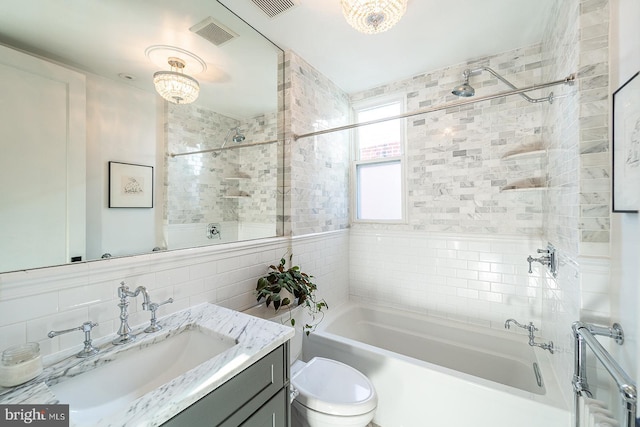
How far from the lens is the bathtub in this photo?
1.37 m

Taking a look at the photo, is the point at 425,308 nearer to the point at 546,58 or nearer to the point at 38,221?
the point at 546,58

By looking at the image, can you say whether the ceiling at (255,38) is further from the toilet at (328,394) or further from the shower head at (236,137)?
the toilet at (328,394)

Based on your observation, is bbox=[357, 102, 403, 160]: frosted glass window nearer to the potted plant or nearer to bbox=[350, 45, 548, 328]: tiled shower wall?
bbox=[350, 45, 548, 328]: tiled shower wall

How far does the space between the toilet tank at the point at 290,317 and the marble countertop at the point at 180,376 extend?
1.29 feet

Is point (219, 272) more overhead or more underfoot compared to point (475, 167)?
A: more underfoot

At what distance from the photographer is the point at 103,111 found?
1.27 meters

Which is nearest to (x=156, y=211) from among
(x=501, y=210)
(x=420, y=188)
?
(x=420, y=188)

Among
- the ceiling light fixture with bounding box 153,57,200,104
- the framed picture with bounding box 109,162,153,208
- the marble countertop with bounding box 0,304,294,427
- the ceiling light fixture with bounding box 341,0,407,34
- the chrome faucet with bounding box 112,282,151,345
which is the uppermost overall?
the ceiling light fixture with bounding box 341,0,407,34

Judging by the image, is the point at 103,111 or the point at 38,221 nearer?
the point at 38,221

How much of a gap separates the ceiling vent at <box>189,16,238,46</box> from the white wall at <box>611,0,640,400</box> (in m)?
2.07

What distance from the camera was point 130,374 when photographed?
0.96 metres

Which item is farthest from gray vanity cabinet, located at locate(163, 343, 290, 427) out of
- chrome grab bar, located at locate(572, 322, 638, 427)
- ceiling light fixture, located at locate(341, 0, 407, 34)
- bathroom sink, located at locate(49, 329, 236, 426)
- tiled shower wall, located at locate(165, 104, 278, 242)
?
ceiling light fixture, located at locate(341, 0, 407, 34)

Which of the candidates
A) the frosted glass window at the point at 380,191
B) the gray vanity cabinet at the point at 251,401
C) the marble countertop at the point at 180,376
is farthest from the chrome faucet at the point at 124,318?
the frosted glass window at the point at 380,191

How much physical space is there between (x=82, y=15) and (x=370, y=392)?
2467 mm
